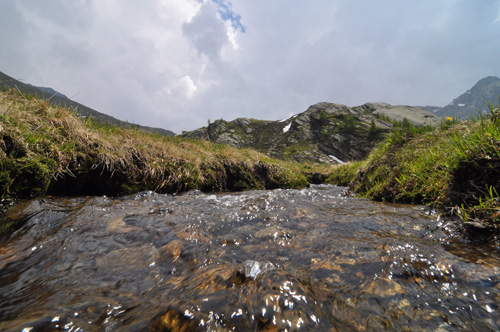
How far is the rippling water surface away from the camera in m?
1.18

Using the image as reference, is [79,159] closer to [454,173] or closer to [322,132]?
[454,173]

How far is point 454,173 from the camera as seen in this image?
10.1ft

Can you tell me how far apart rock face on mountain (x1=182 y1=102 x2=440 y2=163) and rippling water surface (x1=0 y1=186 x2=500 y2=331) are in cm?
3496

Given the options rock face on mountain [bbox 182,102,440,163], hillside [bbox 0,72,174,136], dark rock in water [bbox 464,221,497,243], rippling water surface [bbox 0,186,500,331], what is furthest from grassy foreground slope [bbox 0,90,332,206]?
rock face on mountain [bbox 182,102,440,163]

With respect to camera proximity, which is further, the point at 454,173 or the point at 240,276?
the point at 454,173

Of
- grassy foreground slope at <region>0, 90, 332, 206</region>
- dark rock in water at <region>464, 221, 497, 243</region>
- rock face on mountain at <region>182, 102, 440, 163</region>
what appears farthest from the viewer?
rock face on mountain at <region>182, 102, 440, 163</region>

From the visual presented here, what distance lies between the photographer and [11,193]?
295cm

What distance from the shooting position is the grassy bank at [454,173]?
8.43 ft

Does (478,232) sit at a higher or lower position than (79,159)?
lower

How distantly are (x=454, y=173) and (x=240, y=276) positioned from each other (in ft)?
11.7

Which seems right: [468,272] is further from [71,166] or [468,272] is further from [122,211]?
[71,166]

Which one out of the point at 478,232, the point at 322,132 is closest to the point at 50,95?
the point at 478,232

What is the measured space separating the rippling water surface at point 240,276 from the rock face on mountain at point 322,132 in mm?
34965

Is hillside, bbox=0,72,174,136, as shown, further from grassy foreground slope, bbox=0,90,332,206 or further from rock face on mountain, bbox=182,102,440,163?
rock face on mountain, bbox=182,102,440,163
